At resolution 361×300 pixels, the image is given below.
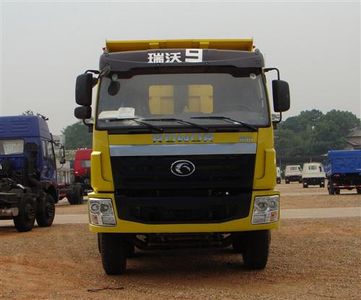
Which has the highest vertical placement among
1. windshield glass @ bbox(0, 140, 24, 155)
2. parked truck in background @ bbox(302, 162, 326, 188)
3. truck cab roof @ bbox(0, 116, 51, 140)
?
truck cab roof @ bbox(0, 116, 51, 140)

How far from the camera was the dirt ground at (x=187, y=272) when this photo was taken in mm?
7500

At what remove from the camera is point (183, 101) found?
8.30 m

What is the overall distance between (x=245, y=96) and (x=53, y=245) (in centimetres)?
625

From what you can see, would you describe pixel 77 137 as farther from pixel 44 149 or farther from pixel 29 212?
pixel 29 212

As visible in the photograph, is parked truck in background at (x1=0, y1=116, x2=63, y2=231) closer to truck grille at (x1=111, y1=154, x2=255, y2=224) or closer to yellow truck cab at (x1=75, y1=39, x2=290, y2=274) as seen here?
yellow truck cab at (x1=75, y1=39, x2=290, y2=274)

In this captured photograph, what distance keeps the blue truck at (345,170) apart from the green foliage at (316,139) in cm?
7216

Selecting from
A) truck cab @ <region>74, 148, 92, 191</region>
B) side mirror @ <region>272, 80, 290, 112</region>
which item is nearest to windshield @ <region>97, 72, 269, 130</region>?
side mirror @ <region>272, 80, 290, 112</region>

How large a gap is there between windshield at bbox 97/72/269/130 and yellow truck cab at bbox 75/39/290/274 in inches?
0.5

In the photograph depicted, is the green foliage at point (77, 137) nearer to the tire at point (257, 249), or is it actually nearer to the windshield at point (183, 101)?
the tire at point (257, 249)

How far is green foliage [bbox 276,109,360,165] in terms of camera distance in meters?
117

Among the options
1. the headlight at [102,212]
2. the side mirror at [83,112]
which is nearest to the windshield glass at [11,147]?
the side mirror at [83,112]

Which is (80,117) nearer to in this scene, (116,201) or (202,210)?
(116,201)

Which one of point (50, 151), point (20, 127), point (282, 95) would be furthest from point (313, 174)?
point (282, 95)

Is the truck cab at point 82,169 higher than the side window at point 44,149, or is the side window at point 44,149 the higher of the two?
the side window at point 44,149
